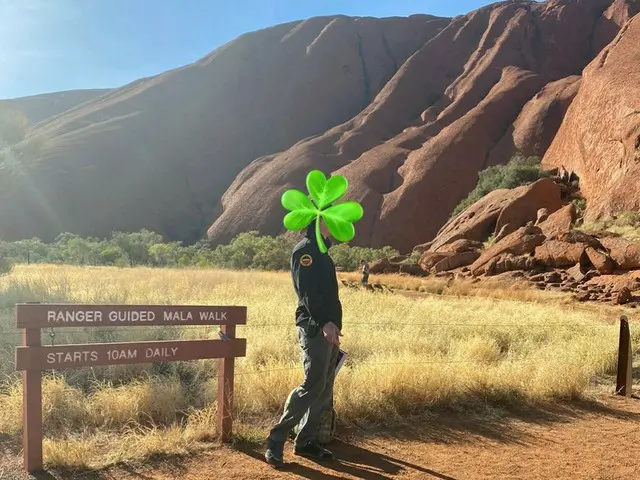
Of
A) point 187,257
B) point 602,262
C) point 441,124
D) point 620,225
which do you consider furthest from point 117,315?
point 441,124

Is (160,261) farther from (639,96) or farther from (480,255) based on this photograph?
(639,96)

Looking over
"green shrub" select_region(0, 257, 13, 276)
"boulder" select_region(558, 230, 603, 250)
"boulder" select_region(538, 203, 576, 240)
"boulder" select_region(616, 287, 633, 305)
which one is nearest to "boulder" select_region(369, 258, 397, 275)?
"boulder" select_region(538, 203, 576, 240)

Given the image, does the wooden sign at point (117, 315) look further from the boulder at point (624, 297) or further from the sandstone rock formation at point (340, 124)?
the sandstone rock formation at point (340, 124)

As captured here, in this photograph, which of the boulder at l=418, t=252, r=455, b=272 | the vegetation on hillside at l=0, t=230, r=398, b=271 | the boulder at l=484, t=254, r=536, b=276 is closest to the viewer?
the boulder at l=484, t=254, r=536, b=276

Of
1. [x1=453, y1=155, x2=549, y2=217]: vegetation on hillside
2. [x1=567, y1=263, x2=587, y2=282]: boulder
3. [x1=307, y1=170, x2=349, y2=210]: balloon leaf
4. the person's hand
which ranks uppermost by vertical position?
[x1=453, y1=155, x2=549, y2=217]: vegetation on hillside

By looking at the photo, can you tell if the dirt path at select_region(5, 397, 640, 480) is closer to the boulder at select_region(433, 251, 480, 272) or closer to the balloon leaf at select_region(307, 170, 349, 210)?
the balloon leaf at select_region(307, 170, 349, 210)

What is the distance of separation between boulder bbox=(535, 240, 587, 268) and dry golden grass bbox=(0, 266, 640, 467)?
10676 mm

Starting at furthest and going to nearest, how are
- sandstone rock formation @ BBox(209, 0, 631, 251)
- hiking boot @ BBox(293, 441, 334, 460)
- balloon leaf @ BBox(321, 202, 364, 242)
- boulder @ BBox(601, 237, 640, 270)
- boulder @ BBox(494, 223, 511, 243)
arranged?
sandstone rock formation @ BBox(209, 0, 631, 251) → boulder @ BBox(494, 223, 511, 243) → boulder @ BBox(601, 237, 640, 270) → hiking boot @ BBox(293, 441, 334, 460) → balloon leaf @ BBox(321, 202, 364, 242)

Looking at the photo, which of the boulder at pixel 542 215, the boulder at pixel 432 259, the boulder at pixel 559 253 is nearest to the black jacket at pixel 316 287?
the boulder at pixel 559 253

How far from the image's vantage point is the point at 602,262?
66.6 feet

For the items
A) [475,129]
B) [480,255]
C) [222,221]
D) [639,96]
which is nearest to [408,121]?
[475,129]

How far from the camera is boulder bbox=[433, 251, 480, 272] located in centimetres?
2807

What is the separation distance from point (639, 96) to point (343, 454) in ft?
106

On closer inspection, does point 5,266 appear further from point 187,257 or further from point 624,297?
point 187,257
